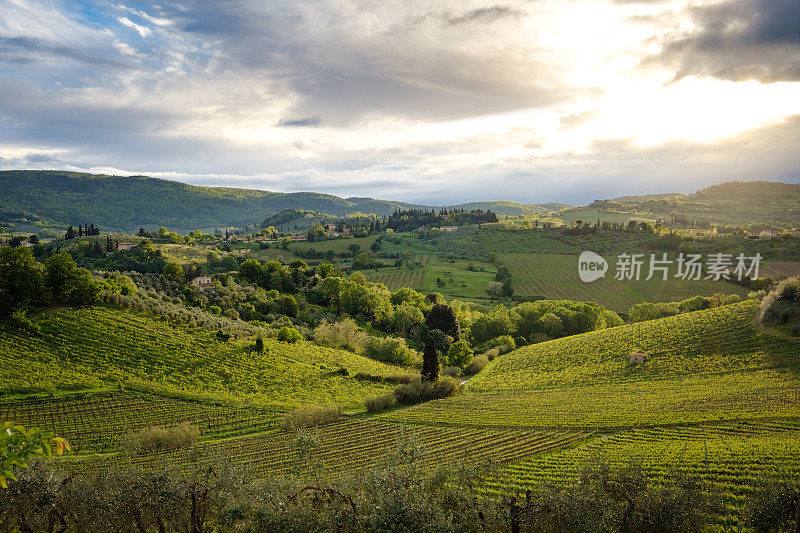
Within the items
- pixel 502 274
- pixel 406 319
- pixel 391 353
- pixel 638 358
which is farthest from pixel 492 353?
pixel 502 274

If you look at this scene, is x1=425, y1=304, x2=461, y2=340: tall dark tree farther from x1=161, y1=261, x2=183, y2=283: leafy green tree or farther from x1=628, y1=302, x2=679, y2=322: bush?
x1=161, y1=261, x2=183, y2=283: leafy green tree

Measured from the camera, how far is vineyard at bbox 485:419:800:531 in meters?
19.4

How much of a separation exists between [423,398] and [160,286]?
49.8 metres

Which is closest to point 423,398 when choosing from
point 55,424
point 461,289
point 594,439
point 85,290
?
point 594,439

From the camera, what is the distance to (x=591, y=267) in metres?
136

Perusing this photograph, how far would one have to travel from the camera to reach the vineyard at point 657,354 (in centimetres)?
4622

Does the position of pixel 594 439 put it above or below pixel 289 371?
above

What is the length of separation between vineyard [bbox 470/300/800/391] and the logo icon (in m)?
67.6

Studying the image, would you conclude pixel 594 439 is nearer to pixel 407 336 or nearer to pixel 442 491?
pixel 442 491

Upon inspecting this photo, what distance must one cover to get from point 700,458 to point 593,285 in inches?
4272

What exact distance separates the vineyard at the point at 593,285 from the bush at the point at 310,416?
284 ft

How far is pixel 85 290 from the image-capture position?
52000 millimetres

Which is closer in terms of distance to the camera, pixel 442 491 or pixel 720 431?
pixel 442 491

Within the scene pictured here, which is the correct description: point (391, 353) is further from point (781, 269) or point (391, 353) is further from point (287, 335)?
point (781, 269)
